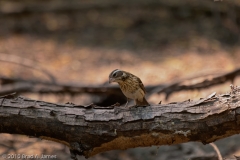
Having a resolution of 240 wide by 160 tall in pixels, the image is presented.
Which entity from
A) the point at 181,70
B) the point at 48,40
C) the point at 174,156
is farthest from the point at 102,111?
the point at 48,40

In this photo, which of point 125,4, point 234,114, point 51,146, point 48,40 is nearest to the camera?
point 234,114

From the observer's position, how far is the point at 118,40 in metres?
10.3

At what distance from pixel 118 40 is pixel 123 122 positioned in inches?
268

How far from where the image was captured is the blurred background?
8.45m

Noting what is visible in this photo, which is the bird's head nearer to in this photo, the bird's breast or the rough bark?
the bird's breast

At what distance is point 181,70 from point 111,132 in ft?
16.7

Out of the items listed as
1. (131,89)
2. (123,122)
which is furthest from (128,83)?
(123,122)

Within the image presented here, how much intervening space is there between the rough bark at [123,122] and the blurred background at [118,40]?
265 cm

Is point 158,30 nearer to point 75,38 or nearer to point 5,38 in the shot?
point 75,38

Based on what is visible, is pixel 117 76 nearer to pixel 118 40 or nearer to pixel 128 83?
pixel 128 83

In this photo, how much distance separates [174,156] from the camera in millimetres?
5641

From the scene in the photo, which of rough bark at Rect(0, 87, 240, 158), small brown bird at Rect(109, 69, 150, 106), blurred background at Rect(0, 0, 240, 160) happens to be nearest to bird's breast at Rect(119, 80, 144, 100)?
small brown bird at Rect(109, 69, 150, 106)

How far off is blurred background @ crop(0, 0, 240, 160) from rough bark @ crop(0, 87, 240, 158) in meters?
2.65

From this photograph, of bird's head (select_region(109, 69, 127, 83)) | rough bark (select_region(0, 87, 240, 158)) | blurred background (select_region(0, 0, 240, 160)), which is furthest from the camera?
blurred background (select_region(0, 0, 240, 160))
